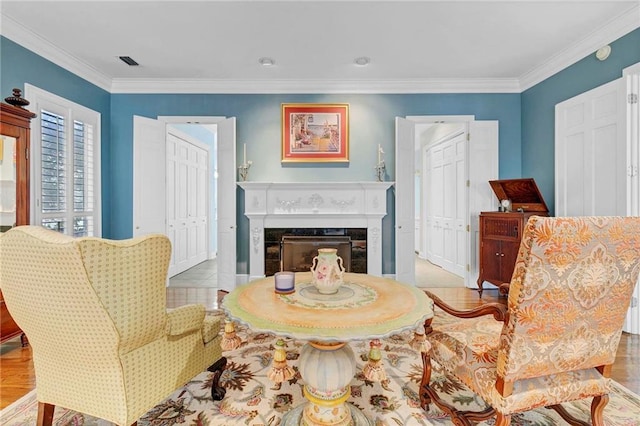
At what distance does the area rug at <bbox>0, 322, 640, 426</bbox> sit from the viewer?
5.73 feet

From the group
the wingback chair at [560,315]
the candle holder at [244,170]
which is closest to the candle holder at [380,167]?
the candle holder at [244,170]

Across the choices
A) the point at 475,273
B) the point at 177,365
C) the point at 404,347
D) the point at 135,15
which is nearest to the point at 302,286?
the point at 177,365

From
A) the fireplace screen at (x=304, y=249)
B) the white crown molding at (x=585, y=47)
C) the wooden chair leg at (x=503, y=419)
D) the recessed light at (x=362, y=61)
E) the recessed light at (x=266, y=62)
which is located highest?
the recessed light at (x=266, y=62)

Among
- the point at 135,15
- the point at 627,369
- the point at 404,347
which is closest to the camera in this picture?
the point at 627,369

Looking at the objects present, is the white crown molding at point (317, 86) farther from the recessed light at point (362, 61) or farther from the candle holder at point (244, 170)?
the candle holder at point (244, 170)

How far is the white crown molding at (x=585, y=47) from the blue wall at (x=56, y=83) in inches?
219

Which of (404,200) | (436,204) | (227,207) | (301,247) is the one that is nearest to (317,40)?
(404,200)

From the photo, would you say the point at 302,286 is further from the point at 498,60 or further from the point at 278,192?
the point at 498,60

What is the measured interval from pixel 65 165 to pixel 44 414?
3.11 metres

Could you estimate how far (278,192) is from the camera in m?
4.41

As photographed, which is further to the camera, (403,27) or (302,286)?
(403,27)

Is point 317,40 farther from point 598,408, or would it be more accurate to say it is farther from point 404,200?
point 598,408

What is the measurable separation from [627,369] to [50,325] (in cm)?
346

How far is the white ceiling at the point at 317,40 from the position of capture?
2.82 m
